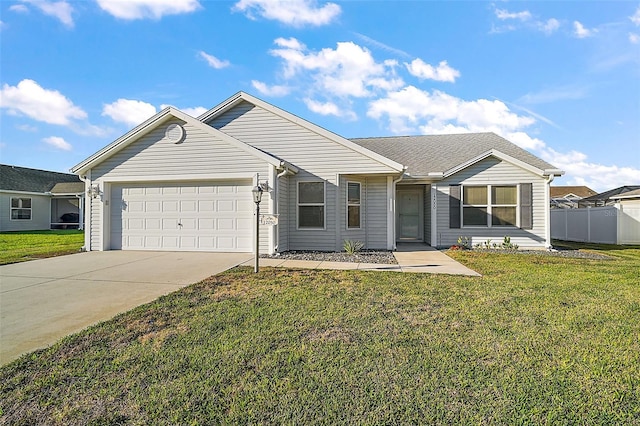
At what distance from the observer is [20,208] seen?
21891 mm

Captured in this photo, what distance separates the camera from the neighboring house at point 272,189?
1016cm

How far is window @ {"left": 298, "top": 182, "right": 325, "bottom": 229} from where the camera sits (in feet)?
35.6

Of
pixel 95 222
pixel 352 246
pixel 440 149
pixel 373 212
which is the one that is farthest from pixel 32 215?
pixel 440 149

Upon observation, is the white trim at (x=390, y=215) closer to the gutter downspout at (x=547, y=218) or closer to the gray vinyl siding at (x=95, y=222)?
the gutter downspout at (x=547, y=218)

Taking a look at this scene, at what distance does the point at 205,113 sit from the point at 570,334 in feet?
39.2

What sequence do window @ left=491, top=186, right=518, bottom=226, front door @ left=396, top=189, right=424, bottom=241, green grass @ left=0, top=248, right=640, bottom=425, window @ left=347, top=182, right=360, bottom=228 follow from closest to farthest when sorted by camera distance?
green grass @ left=0, top=248, right=640, bottom=425, window @ left=347, top=182, right=360, bottom=228, window @ left=491, top=186, right=518, bottom=226, front door @ left=396, top=189, right=424, bottom=241

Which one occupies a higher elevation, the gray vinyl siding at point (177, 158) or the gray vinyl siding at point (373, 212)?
the gray vinyl siding at point (177, 158)

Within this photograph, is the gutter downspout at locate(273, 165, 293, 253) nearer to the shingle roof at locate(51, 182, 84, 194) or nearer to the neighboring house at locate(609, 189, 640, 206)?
the neighboring house at locate(609, 189, 640, 206)

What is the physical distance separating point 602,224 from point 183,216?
18185 mm

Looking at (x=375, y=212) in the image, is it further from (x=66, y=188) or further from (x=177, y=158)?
(x=66, y=188)

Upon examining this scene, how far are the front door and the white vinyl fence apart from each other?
855 centimetres

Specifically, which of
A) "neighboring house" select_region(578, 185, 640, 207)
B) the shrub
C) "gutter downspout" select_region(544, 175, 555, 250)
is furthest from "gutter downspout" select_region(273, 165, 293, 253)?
"neighboring house" select_region(578, 185, 640, 207)

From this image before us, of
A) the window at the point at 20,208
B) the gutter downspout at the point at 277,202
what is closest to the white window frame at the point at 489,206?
the gutter downspout at the point at 277,202

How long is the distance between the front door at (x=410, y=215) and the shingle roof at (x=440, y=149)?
147 cm
